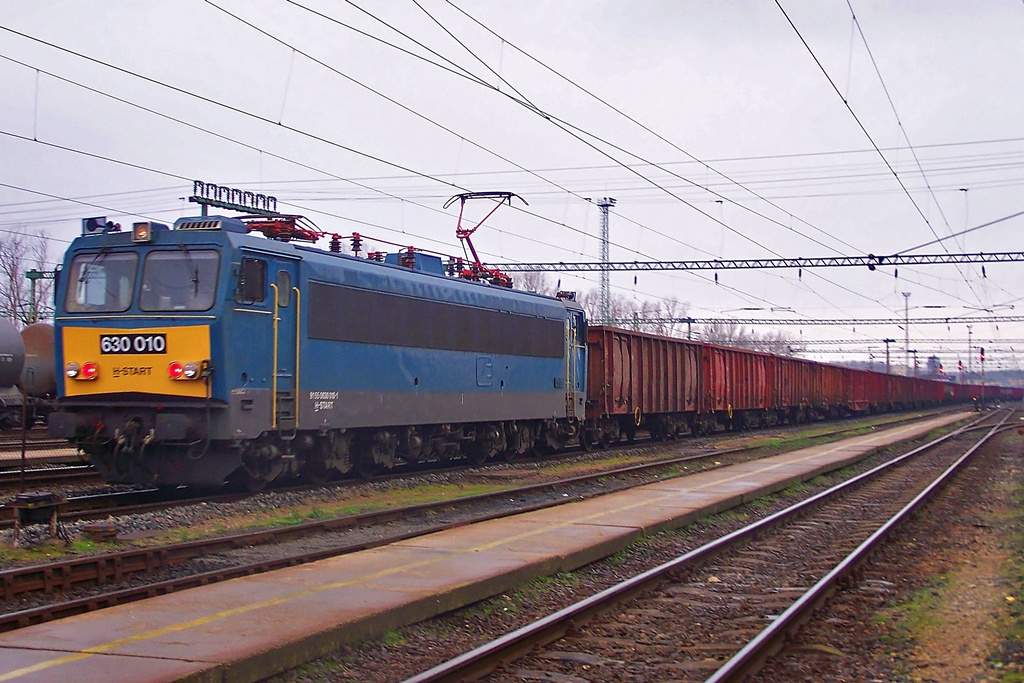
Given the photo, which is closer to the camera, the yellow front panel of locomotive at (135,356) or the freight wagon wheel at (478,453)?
the yellow front panel of locomotive at (135,356)

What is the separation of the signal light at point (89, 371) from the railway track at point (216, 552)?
209 centimetres

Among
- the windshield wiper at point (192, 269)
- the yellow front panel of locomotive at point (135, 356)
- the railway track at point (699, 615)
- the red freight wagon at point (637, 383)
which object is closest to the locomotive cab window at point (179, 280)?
the windshield wiper at point (192, 269)

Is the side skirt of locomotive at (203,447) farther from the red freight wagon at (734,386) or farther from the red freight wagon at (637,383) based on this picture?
the red freight wagon at (734,386)

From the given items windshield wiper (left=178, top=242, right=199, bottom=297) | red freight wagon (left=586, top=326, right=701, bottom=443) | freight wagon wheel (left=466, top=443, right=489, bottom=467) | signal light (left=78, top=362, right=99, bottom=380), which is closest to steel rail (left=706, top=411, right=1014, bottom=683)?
windshield wiper (left=178, top=242, right=199, bottom=297)

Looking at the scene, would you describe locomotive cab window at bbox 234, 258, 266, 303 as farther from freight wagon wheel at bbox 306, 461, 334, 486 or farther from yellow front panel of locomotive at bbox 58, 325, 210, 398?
freight wagon wheel at bbox 306, 461, 334, 486

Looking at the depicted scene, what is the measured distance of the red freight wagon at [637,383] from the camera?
27.6 m

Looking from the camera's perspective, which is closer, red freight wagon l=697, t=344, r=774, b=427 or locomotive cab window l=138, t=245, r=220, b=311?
locomotive cab window l=138, t=245, r=220, b=311

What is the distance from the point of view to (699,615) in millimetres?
9359

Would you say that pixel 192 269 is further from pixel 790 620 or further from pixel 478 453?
pixel 790 620

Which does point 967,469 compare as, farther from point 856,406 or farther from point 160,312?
point 856,406

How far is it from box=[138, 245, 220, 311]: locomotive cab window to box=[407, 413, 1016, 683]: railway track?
290 inches

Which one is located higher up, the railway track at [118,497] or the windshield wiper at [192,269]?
the windshield wiper at [192,269]

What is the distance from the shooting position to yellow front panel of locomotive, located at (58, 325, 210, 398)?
14.1 m

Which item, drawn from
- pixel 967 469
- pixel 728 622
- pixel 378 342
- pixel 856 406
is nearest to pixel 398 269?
pixel 378 342
